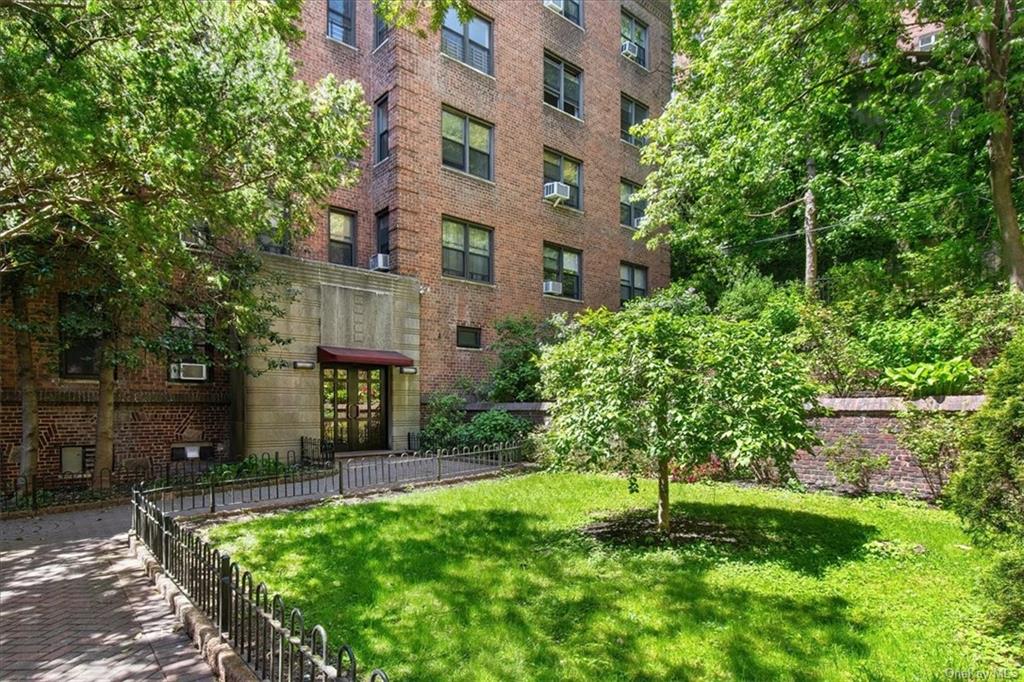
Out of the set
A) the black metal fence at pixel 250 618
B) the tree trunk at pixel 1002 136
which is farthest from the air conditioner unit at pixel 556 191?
the black metal fence at pixel 250 618

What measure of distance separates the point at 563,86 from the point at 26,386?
59.4 feet

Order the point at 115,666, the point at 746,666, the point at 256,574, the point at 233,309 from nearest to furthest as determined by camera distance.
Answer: the point at 746,666 → the point at 115,666 → the point at 256,574 → the point at 233,309

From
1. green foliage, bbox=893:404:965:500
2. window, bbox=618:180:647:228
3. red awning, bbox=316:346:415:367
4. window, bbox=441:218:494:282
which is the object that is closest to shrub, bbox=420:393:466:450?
red awning, bbox=316:346:415:367

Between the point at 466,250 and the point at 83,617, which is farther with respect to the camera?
the point at 466,250

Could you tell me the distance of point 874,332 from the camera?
11.0 m

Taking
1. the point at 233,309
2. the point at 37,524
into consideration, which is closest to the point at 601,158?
the point at 233,309

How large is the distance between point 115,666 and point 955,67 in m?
15.9

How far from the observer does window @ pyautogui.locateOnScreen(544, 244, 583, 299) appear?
19469 millimetres

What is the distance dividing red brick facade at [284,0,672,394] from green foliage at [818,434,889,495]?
1025 centimetres

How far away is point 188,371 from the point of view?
12.7 m

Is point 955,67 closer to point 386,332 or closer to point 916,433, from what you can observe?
point 916,433

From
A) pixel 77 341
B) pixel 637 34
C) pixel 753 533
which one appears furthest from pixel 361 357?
pixel 637 34

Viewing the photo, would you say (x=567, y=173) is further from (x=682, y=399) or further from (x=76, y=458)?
(x=76, y=458)

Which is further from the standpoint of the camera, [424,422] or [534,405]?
[424,422]
